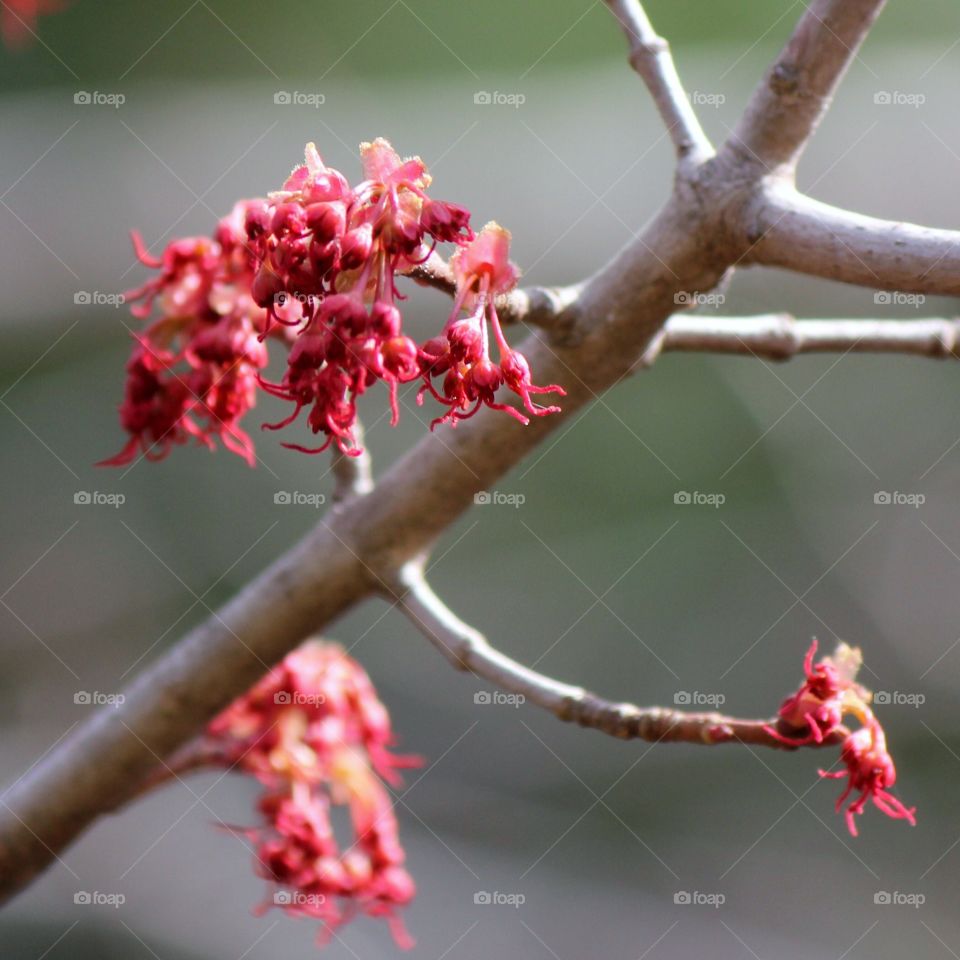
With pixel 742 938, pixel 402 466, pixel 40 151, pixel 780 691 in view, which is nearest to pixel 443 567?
pixel 780 691

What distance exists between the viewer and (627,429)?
264 inches

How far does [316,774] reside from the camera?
232 centimetres

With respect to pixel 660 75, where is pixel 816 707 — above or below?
below
